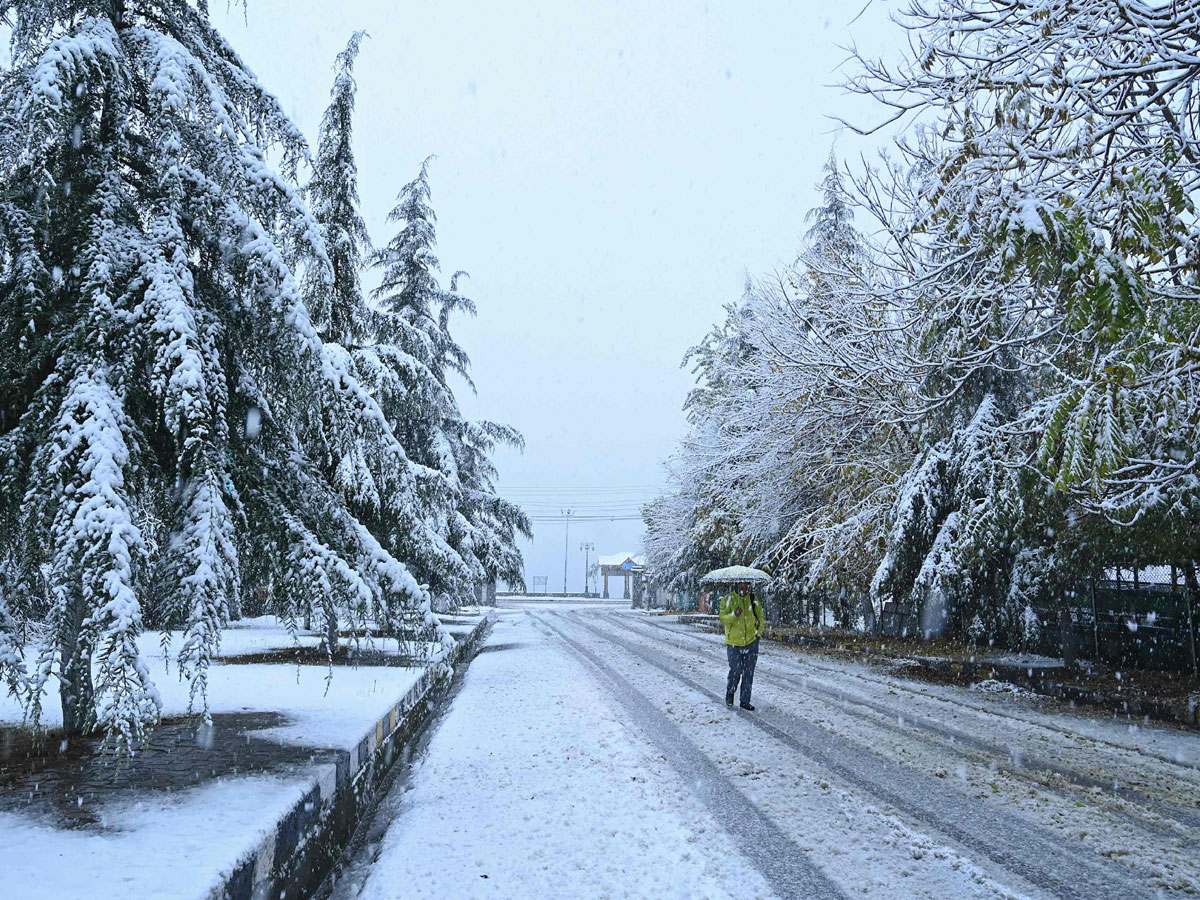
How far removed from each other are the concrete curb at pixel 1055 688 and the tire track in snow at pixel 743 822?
6516mm

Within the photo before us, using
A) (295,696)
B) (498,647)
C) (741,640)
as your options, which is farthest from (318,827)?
(498,647)

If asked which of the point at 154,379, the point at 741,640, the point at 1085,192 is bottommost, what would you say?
the point at 741,640

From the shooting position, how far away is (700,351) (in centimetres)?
3950

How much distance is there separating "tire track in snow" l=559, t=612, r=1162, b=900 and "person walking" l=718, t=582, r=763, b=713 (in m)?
1.94

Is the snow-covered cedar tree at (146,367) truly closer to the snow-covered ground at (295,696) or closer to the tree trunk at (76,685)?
the tree trunk at (76,685)

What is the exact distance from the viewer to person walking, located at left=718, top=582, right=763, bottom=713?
35.8 ft

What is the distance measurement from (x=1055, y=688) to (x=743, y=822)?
9.42 metres

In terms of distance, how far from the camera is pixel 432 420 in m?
19.5

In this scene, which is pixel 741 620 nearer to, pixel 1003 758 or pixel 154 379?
pixel 1003 758

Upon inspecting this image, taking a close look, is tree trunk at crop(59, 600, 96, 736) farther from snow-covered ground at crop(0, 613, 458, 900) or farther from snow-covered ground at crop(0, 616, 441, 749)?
snow-covered ground at crop(0, 613, 458, 900)

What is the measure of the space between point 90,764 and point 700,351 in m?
35.5

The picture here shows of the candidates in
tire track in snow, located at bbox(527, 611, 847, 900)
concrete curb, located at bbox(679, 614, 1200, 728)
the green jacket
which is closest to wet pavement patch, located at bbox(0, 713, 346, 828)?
tire track in snow, located at bbox(527, 611, 847, 900)

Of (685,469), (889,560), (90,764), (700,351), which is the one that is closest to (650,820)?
(90,764)

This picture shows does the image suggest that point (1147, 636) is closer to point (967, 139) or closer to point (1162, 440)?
point (1162, 440)
